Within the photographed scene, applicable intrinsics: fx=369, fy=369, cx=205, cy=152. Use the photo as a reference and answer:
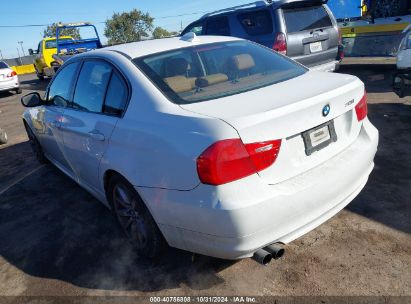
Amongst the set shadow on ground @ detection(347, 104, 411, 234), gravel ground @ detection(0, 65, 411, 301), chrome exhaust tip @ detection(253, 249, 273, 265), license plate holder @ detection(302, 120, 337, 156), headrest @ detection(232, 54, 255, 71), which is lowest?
shadow on ground @ detection(347, 104, 411, 234)

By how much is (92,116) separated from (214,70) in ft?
3.83

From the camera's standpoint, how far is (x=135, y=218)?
307cm

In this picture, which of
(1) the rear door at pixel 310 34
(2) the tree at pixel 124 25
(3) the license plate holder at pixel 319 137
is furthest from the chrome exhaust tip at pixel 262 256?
(2) the tree at pixel 124 25

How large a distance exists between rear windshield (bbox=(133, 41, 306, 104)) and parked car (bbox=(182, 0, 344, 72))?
12.4 feet

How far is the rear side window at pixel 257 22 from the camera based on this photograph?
7332mm

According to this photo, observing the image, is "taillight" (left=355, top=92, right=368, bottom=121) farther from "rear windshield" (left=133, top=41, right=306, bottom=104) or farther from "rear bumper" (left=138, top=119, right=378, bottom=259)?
"rear windshield" (left=133, top=41, right=306, bottom=104)

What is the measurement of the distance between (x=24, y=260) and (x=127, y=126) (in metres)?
1.74

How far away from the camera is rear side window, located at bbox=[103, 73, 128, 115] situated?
9.57ft

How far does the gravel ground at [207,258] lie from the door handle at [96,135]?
3.39 ft

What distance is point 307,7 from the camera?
24.6ft

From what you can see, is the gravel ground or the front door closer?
the gravel ground

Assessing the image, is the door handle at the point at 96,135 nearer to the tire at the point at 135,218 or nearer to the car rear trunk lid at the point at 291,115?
the tire at the point at 135,218

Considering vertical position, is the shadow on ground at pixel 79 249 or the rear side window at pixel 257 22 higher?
the rear side window at pixel 257 22

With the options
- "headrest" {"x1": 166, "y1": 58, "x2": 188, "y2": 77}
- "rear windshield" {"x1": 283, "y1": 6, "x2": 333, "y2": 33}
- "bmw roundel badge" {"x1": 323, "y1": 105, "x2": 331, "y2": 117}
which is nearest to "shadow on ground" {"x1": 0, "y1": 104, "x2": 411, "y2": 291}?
"bmw roundel badge" {"x1": 323, "y1": 105, "x2": 331, "y2": 117}
